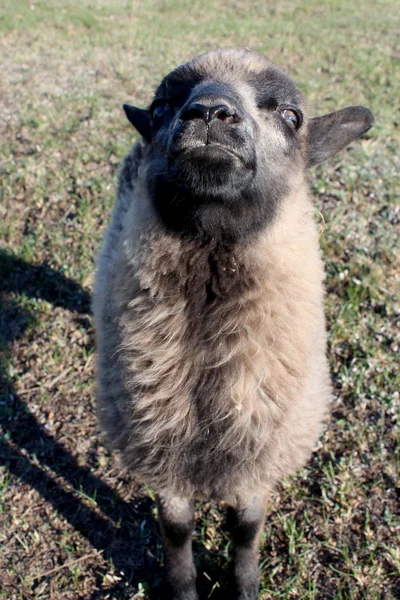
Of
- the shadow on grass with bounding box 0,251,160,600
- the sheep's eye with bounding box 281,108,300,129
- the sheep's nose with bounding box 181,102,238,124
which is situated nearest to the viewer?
the sheep's nose with bounding box 181,102,238,124

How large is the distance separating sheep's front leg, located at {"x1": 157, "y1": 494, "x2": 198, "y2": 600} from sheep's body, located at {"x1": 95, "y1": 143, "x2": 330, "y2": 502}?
0.26 meters

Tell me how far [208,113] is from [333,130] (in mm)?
1082

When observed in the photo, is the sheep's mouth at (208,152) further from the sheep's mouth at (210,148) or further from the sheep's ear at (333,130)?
the sheep's ear at (333,130)

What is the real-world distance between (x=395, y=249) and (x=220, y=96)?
111 inches

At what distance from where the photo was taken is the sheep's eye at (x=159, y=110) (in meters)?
2.59

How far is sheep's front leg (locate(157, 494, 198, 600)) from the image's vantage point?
2.84m

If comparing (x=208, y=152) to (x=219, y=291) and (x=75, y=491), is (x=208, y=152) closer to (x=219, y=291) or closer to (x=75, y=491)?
(x=219, y=291)

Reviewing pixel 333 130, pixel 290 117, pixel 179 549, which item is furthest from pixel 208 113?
pixel 179 549

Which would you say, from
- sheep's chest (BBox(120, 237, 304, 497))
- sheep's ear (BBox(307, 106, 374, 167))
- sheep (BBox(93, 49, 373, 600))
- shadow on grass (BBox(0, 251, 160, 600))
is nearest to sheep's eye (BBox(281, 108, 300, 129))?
sheep (BBox(93, 49, 373, 600))

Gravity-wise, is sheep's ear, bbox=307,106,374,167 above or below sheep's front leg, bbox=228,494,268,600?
above

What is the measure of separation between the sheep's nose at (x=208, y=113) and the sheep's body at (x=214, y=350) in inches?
19.3

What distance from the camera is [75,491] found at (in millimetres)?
3537

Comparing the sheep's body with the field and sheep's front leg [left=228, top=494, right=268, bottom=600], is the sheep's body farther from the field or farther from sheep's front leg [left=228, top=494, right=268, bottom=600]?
the field

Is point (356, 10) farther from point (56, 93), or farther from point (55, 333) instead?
point (55, 333)
